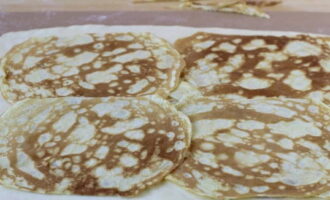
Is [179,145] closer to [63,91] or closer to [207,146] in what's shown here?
[207,146]

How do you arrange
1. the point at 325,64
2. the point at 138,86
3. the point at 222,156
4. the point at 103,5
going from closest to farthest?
the point at 222,156
the point at 138,86
the point at 325,64
the point at 103,5

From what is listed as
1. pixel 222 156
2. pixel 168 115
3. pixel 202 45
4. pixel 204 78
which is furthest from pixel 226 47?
pixel 222 156

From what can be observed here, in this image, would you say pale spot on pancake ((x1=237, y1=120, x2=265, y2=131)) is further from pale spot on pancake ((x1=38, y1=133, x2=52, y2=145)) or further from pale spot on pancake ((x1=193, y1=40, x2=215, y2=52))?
pale spot on pancake ((x1=38, y1=133, x2=52, y2=145))

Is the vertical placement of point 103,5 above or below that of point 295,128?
above

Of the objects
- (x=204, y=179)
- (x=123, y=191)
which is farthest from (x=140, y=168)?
(x=204, y=179)

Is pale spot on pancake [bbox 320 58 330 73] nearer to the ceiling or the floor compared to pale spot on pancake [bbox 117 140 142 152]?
nearer to the ceiling

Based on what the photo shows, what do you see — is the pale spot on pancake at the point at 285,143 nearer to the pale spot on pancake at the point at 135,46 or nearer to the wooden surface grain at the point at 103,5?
the pale spot on pancake at the point at 135,46

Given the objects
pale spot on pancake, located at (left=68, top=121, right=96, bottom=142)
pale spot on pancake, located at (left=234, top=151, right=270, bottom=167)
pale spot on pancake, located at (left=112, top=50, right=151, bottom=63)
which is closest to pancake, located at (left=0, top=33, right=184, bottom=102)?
pale spot on pancake, located at (left=112, top=50, right=151, bottom=63)

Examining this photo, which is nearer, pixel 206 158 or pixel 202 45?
pixel 206 158
